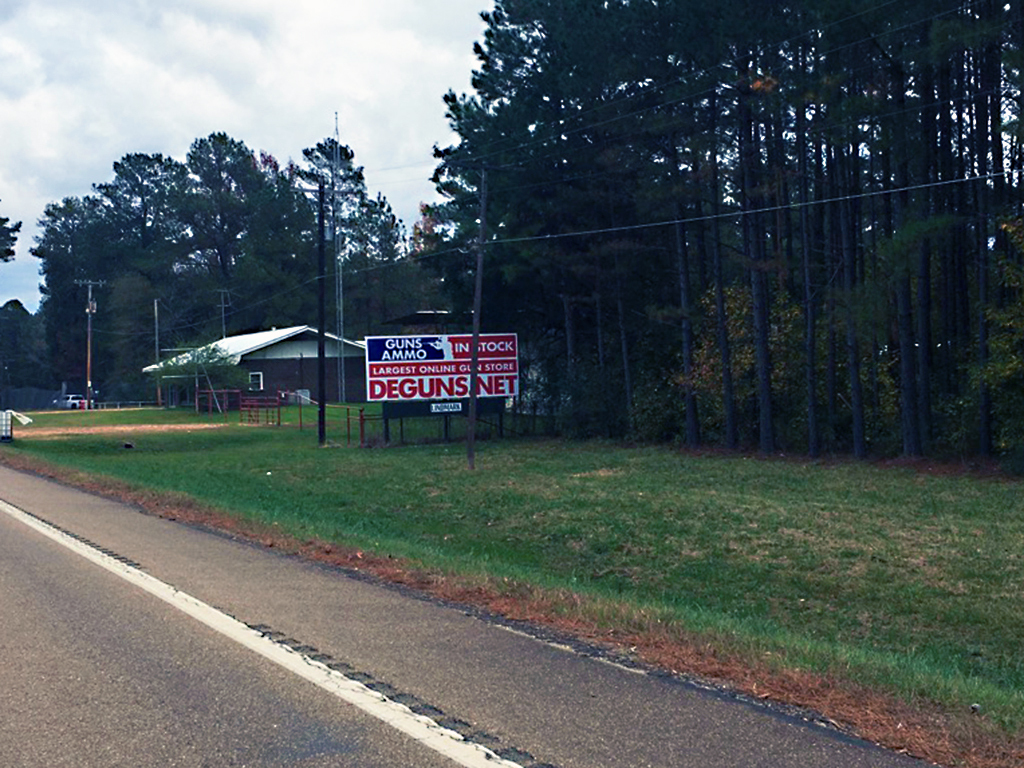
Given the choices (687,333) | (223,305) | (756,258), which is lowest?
(687,333)

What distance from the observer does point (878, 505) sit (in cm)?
2197

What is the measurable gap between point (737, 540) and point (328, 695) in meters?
12.0

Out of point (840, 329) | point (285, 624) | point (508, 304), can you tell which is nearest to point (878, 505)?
point (840, 329)

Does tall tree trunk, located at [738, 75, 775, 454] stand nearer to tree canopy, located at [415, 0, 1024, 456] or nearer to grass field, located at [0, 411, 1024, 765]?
tree canopy, located at [415, 0, 1024, 456]

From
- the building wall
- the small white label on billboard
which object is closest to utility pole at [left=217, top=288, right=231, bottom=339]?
the building wall

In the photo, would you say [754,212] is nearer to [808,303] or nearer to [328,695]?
[808,303]

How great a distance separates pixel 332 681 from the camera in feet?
24.0

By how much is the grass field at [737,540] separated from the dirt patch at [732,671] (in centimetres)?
28

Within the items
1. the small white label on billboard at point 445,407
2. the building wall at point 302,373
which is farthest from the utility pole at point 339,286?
the small white label on billboard at point 445,407

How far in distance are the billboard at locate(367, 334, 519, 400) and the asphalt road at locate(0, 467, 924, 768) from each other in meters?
32.5

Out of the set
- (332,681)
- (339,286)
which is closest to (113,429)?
(339,286)

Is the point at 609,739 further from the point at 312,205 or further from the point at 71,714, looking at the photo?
the point at 312,205

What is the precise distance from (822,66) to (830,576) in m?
19.6

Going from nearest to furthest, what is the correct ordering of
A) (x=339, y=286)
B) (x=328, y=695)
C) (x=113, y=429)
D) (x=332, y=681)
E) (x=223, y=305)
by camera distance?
1. (x=328, y=695)
2. (x=332, y=681)
3. (x=113, y=429)
4. (x=339, y=286)
5. (x=223, y=305)
